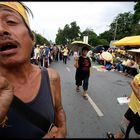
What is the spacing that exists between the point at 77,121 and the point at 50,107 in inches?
191

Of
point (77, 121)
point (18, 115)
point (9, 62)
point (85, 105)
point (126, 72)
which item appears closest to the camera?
point (18, 115)

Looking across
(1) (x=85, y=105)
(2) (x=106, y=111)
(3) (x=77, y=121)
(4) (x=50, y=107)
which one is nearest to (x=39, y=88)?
(4) (x=50, y=107)

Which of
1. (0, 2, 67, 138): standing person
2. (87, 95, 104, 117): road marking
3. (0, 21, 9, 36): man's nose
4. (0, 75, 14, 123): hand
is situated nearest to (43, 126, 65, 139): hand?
(0, 2, 67, 138): standing person

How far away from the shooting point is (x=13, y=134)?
1.55m

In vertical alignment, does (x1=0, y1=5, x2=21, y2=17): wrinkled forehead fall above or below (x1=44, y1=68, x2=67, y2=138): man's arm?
above

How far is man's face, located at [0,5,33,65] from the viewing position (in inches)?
63.8

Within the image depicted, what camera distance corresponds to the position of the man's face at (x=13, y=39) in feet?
5.32

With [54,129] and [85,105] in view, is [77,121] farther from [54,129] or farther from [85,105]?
[54,129]

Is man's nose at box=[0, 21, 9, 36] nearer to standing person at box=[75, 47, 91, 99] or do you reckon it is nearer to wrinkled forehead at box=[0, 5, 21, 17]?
wrinkled forehead at box=[0, 5, 21, 17]

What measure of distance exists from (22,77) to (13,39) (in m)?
0.31

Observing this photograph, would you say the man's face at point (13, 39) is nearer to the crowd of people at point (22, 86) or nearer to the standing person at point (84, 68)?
the crowd of people at point (22, 86)

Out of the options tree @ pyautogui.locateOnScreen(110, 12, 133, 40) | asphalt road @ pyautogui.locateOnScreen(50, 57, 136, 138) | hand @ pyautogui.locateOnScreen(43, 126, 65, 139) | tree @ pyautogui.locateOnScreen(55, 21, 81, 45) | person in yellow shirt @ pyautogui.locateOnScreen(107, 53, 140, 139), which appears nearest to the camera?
hand @ pyautogui.locateOnScreen(43, 126, 65, 139)

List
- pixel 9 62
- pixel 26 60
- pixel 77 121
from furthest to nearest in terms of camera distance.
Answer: pixel 77 121, pixel 26 60, pixel 9 62

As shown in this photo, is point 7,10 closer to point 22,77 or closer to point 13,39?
point 13,39
